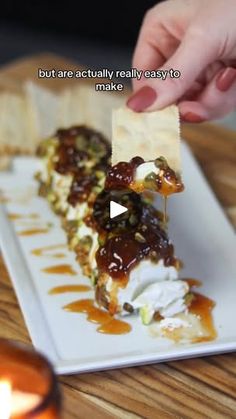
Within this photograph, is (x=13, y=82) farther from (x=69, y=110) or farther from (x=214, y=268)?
(x=214, y=268)

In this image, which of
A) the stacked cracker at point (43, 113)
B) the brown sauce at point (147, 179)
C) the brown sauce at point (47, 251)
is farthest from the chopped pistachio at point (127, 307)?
the stacked cracker at point (43, 113)

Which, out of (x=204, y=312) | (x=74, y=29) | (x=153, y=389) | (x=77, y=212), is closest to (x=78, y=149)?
(x=77, y=212)

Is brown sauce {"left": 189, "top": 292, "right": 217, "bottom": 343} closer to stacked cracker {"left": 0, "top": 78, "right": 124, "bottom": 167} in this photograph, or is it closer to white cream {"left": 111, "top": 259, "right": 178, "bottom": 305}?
white cream {"left": 111, "top": 259, "right": 178, "bottom": 305}

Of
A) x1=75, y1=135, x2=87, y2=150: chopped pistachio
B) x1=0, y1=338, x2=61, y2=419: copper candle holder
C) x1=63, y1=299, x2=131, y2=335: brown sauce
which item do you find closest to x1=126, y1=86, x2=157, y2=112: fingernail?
x1=75, y1=135, x2=87, y2=150: chopped pistachio

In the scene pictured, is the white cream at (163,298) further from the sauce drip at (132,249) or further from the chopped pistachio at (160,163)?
the chopped pistachio at (160,163)

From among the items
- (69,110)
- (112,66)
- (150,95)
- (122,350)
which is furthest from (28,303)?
(112,66)

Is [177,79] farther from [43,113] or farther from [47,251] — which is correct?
[43,113]

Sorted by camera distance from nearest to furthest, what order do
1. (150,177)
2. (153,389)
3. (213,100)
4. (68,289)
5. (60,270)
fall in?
(153,389), (150,177), (68,289), (60,270), (213,100)
